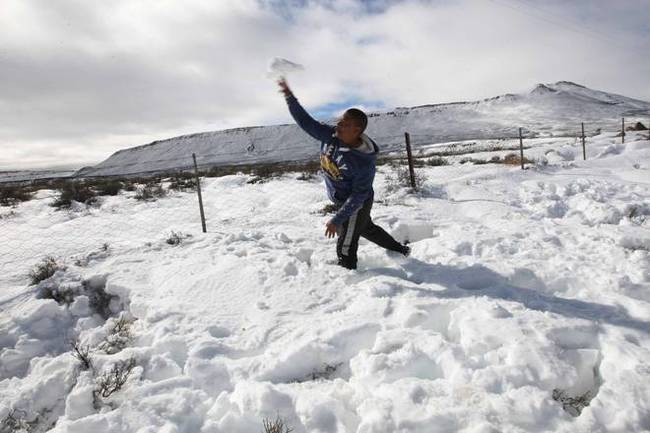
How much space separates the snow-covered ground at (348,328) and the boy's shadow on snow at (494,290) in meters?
0.02

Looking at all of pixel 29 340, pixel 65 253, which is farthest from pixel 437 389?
pixel 65 253

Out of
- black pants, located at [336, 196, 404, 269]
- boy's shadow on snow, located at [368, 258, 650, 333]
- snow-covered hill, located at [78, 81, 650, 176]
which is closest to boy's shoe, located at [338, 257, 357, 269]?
black pants, located at [336, 196, 404, 269]

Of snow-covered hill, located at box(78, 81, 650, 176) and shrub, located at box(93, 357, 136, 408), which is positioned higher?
snow-covered hill, located at box(78, 81, 650, 176)

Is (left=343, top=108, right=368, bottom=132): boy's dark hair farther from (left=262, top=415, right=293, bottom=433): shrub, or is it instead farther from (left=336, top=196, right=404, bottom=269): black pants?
(left=262, top=415, right=293, bottom=433): shrub

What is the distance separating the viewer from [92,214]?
8344 mm

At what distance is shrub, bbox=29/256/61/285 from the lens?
415 cm

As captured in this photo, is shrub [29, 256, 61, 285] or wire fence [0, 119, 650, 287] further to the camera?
wire fence [0, 119, 650, 287]

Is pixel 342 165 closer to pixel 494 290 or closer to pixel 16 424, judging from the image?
pixel 494 290

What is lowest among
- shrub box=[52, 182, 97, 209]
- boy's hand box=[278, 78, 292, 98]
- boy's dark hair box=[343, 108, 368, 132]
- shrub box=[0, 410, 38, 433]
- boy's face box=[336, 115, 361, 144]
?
shrub box=[0, 410, 38, 433]

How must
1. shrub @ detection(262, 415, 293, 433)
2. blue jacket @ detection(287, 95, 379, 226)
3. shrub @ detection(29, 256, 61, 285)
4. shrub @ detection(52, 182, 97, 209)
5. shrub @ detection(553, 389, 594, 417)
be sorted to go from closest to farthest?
1. shrub @ detection(262, 415, 293, 433)
2. shrub @ detection(553, 389, 594, 417)
3. blue jacket @ detection(287, 95, 379, 226)
4. shrub @ detection(29, 256, 61, 285)
5. shrub @ detection(52, 182, 97, 209)

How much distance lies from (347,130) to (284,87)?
0.81 meters

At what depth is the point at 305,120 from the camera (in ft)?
12.3

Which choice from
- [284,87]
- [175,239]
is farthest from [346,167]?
[175,239]

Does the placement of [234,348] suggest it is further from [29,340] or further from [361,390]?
[29,340]
